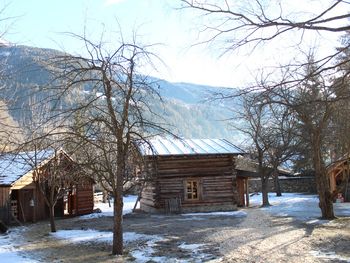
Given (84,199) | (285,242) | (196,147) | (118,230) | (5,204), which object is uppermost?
(196,147)

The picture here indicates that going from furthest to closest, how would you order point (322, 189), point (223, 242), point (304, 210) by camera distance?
point (304, 210) → point (322, 189) → point (223, 242)

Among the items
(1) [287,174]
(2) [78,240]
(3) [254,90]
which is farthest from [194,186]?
(1) [287,174]

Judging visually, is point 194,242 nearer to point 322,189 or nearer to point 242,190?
point 322,189

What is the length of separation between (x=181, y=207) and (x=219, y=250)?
16.0 m

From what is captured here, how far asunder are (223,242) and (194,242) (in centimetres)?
106

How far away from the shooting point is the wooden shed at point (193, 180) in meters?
30.9

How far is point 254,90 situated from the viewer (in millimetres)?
9547

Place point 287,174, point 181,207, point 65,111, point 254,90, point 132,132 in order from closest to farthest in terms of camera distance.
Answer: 1. point 254,90
2. point 65,111
3. point 132,132
4. point 181,207
5. point 287,174

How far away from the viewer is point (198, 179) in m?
31.4

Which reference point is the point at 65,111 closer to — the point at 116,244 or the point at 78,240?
the point at 116,244

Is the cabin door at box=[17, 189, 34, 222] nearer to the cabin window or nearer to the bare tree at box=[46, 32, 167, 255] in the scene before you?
the cabin window

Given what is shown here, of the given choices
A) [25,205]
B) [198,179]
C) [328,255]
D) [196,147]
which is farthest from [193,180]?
[328,255]

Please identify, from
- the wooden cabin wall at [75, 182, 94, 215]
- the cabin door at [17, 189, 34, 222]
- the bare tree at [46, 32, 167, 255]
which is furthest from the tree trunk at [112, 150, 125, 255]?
the wooden cabin wall at [75, 182, 94, 215]

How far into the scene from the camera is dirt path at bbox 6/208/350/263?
13773mm
